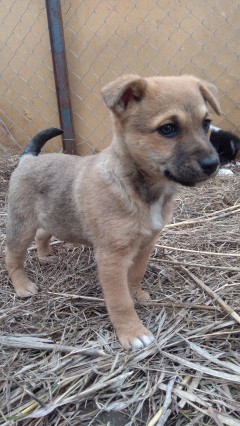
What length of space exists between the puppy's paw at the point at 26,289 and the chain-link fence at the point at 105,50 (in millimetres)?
3880

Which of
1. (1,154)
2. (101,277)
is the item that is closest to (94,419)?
(101,277)

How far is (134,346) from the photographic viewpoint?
2770mm

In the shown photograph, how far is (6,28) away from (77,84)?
145 centimetres

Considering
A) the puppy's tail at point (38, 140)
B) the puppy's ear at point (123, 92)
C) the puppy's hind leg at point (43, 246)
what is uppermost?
the puppy's ear at point (123, 92)

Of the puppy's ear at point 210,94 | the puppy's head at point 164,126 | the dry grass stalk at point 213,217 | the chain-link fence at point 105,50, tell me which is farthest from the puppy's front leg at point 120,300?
the chain-link fence at point 105,50

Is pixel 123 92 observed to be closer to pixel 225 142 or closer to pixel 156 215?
pixel 156 215

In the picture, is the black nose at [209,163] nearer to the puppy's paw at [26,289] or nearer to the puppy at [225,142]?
the puppy's paw at [26,289]

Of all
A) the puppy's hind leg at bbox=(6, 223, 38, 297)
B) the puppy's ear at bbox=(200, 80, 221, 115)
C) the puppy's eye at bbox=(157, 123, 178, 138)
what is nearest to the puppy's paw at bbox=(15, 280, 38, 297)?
the puppy's hind leg at bbox=(6, 223, 38, 297)

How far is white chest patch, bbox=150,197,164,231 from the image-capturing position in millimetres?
2836

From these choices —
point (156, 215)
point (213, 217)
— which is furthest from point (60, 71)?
point (156, 215)

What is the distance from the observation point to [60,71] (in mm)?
6504

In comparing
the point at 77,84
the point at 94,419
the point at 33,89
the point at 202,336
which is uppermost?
the point at 202,336

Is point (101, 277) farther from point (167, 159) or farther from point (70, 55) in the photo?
point (70, 55)

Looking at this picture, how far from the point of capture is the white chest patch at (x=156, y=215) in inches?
112
